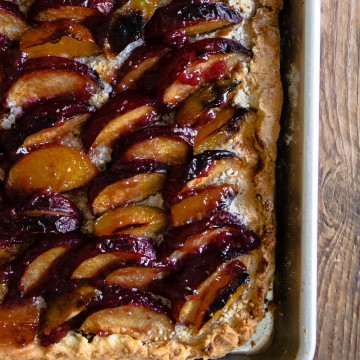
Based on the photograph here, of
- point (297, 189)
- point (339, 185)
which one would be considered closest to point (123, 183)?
point (297, 189)

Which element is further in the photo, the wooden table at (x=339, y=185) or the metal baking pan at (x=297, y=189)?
the wooden table at (x=339, y=185)

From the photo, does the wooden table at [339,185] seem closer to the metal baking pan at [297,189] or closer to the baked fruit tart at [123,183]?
the metal baking pan at [297,189]

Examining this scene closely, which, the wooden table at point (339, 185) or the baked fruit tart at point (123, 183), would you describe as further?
the wooden table at point (339, 185)

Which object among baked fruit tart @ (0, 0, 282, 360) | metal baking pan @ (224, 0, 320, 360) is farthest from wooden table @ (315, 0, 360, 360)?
baked fruit tart @ (0, 0, 282, 360)

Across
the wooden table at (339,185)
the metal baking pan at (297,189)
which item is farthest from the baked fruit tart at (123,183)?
the wooden table at (339,185)
